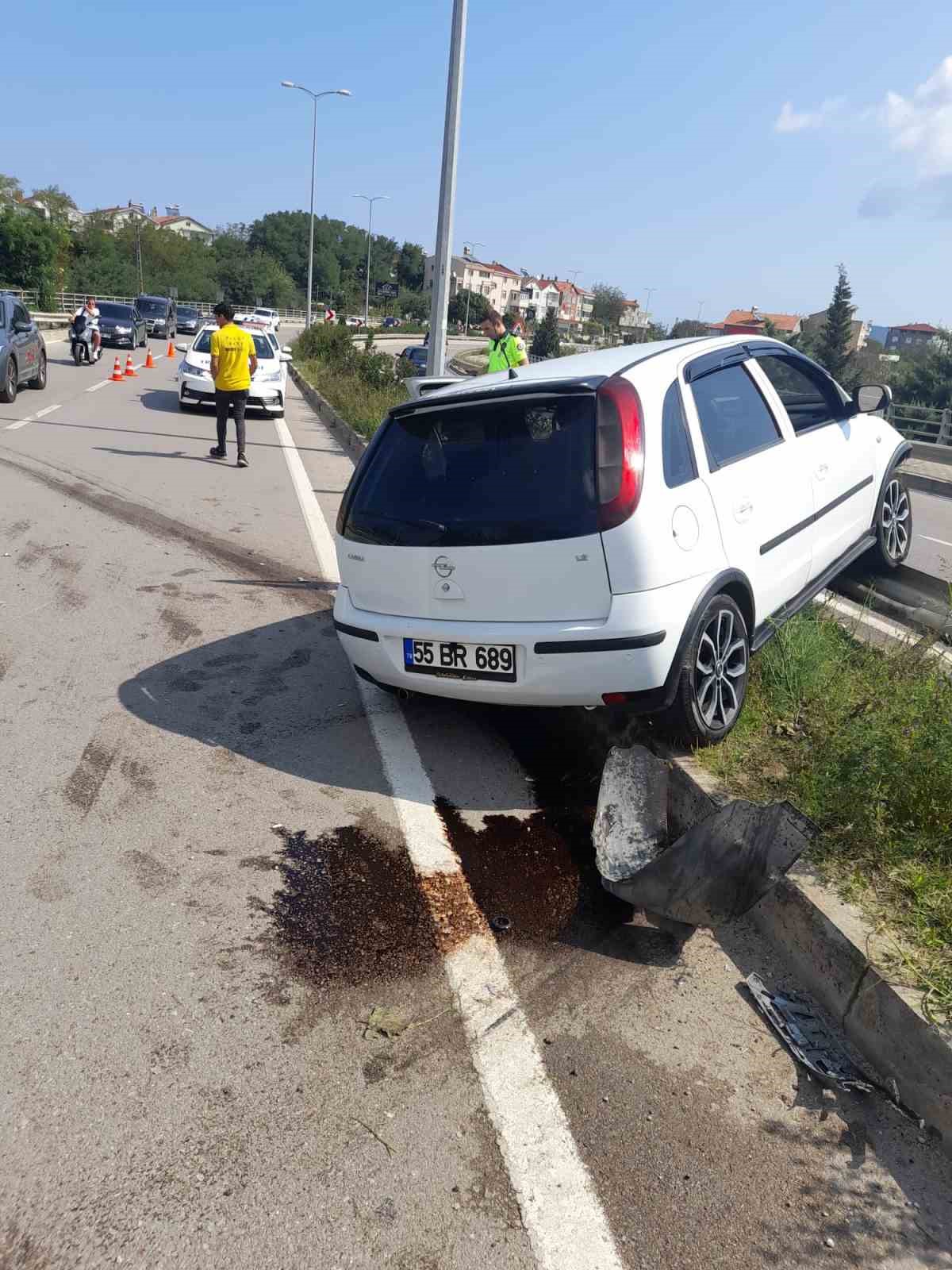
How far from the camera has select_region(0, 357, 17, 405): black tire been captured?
56.9 feet

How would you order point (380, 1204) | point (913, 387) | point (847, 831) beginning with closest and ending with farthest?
point (380, 1204), point (847, 831), point (913, 387)

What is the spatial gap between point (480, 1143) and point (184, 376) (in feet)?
60.3

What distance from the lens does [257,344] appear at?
21312 mm

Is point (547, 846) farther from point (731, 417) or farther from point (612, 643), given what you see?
point (731, 417)

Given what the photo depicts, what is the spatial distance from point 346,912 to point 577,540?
1674 millimetres

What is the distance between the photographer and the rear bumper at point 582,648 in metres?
4.12

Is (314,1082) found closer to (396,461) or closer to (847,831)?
(847,831)

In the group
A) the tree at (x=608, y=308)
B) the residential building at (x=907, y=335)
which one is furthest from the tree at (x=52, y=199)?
the residential building at (x=907, y=335)

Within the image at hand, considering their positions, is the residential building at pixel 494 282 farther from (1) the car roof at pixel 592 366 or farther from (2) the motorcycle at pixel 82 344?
(1) the car roof at pixel 592 366

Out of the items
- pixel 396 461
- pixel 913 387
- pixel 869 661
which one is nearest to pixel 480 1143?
pixel 396 461

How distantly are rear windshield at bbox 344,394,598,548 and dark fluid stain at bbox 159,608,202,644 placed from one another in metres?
2.20

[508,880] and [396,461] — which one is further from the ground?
[396,461]

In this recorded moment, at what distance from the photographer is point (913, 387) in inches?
2330

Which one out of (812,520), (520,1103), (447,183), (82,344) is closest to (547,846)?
(520,1103)
